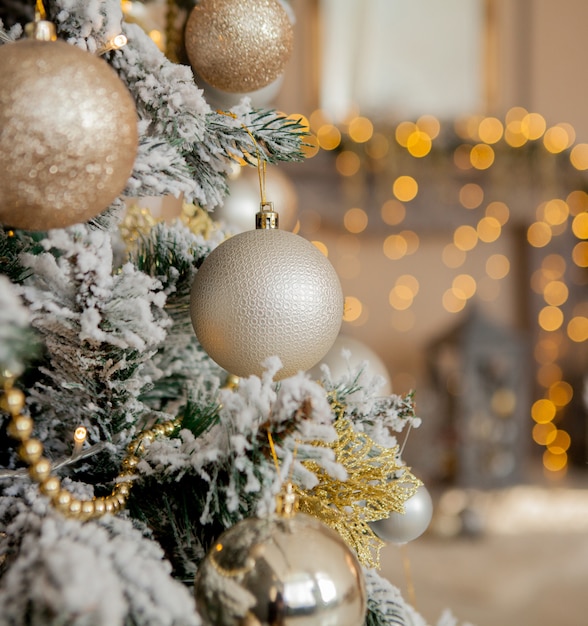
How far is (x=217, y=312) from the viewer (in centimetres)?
35

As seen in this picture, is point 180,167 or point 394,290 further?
point 394,290

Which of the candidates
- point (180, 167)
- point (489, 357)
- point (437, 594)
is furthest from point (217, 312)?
point (489, 357)

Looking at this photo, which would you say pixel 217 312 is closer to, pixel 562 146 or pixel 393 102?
pixel 393 102

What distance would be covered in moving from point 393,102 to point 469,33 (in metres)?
0.48

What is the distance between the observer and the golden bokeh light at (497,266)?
2.69m

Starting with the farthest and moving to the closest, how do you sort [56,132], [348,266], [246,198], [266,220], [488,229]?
[488,229] → [348,266] → [246,198] → [266,220] → [56,132]

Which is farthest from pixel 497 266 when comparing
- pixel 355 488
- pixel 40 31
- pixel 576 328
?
pixel 40 31

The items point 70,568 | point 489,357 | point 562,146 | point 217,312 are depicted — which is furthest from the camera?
point 562,146

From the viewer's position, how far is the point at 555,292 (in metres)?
2.69

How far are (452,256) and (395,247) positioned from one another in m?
0.25

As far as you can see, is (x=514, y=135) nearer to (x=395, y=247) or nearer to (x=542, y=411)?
(x=395, y=247)

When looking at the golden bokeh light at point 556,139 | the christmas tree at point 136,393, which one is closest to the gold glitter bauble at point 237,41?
the christmas tree at point 136,393

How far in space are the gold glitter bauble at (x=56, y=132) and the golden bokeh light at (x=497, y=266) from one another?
2.56 metres

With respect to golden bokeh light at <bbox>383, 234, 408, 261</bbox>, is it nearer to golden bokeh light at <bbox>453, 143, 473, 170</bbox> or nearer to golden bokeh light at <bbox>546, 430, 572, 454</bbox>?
golden bokeh light at <bbox>453, 143, 473, 170</bbox>
